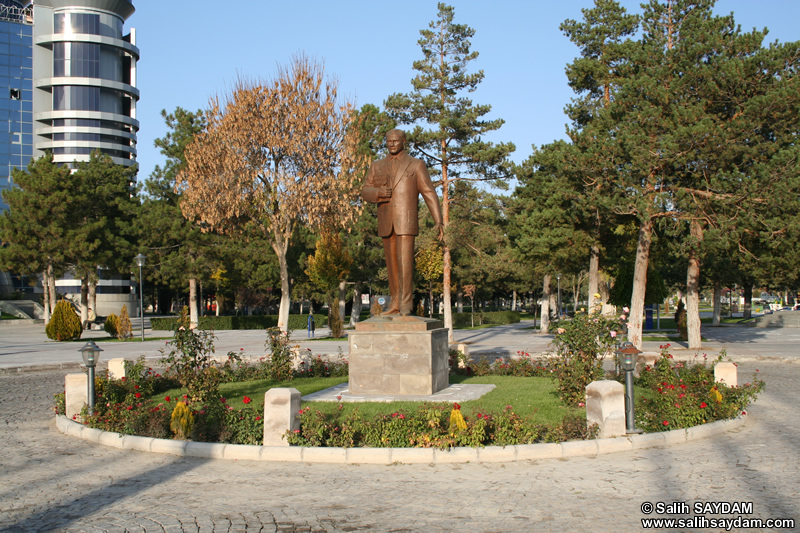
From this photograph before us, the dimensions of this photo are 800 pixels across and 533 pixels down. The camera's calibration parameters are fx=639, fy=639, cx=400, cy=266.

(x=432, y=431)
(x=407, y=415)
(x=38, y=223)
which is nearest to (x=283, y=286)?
(x=407, y=415)

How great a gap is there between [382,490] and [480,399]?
4520 mm

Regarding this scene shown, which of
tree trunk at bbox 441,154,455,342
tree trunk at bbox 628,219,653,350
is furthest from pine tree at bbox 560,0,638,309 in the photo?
tree trunk at bbox 441,154,455,342

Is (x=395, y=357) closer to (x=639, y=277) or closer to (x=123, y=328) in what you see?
(x=639, y=277)

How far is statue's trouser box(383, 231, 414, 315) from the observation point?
448 inches

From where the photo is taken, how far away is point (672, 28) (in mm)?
22125

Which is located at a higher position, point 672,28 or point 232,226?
point 672,28

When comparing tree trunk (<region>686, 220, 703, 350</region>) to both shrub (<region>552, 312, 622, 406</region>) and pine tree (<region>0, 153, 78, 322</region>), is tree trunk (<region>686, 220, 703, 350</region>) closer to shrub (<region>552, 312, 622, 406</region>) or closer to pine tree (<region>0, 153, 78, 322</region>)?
shrub (<region>552, 312, 622, 406</region>)

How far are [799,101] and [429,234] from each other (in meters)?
16.1

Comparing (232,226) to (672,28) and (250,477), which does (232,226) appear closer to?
(672,28)

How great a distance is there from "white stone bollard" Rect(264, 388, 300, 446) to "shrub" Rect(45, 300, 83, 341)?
29154 millimetres

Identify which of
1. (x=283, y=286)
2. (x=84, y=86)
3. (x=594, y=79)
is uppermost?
(x=84, y=86)

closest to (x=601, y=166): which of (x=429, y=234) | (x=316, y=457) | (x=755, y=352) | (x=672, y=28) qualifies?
(x=672, y=28)

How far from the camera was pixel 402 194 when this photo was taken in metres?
11.3

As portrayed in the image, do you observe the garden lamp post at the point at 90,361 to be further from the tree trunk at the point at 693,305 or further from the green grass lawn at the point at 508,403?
the tree trunk at the point at 693,305
